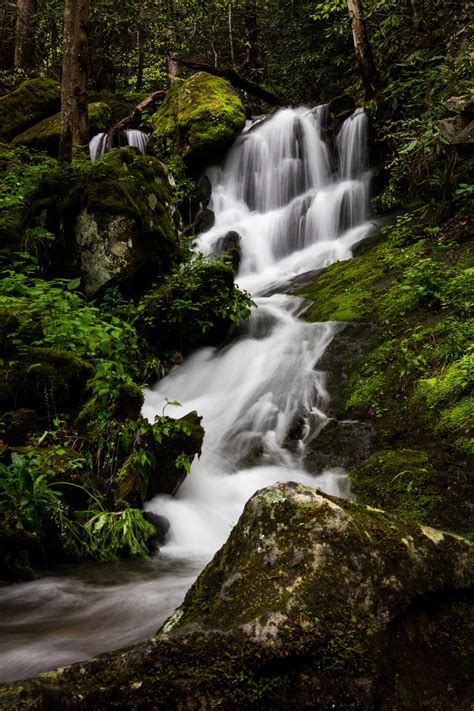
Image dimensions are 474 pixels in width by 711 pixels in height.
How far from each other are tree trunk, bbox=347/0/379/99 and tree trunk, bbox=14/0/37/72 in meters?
11.1

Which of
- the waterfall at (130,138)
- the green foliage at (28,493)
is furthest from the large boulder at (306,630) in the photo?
the waterfall at (130,138)

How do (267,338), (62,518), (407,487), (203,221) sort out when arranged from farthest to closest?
(203,221) < (267,338) < (407,487) < (62,518)

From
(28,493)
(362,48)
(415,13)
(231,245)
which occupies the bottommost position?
(28,493)

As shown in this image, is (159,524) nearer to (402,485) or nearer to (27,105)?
(402,485)

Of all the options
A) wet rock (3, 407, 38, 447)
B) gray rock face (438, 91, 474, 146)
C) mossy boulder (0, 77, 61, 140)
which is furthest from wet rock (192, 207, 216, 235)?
wet rock (3, 407, 38, 447)

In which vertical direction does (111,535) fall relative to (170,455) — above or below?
below

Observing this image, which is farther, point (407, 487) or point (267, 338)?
point (267, 338)

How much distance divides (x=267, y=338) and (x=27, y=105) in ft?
38.1

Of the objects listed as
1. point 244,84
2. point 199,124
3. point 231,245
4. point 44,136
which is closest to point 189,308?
point 231,245

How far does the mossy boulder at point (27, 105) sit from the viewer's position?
1473 cm

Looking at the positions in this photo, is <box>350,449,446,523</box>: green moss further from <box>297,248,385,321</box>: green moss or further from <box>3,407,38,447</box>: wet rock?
<box>297,248,385,321</box>: green moss

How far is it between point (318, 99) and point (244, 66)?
169 inches

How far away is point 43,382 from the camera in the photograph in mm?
4828

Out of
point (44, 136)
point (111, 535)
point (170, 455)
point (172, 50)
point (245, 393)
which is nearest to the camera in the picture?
point (111, 535)
